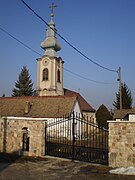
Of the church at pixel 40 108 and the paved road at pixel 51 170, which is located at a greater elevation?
the church at pixel 40 108

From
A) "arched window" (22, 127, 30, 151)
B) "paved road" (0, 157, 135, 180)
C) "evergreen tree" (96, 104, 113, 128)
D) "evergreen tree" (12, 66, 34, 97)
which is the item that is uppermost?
"evergreen tree" (12, 66, 34, 97)

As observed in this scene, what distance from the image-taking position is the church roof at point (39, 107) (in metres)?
26.8

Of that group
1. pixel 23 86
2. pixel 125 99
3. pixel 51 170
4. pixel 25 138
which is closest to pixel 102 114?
pixel 125 99

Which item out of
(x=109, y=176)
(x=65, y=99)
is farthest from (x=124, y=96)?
(x=109, y=176)

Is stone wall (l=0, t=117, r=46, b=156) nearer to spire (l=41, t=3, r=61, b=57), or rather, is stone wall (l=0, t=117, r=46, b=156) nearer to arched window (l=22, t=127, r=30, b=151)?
arched window (l=22, t=127, r=30, b=151)

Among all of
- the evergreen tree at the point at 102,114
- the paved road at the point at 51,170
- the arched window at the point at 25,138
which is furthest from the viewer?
the evergreen tree at the point at 102,114

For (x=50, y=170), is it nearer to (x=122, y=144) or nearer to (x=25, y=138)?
(x=122, y=144)

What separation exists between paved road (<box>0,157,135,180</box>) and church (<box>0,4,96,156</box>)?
1255mm

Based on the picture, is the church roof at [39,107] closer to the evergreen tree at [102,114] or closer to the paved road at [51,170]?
the evergreen tree at [102,114]

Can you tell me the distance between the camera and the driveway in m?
8.08

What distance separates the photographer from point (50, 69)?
3903cm

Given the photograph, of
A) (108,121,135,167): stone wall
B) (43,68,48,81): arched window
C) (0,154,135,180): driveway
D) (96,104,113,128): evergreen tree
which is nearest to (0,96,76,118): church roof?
(43,68,48,81): arched window

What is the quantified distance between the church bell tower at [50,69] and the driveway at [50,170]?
27467 mm

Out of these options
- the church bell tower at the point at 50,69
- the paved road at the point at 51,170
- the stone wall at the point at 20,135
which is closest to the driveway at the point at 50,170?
the paved road at the point at 51,170
